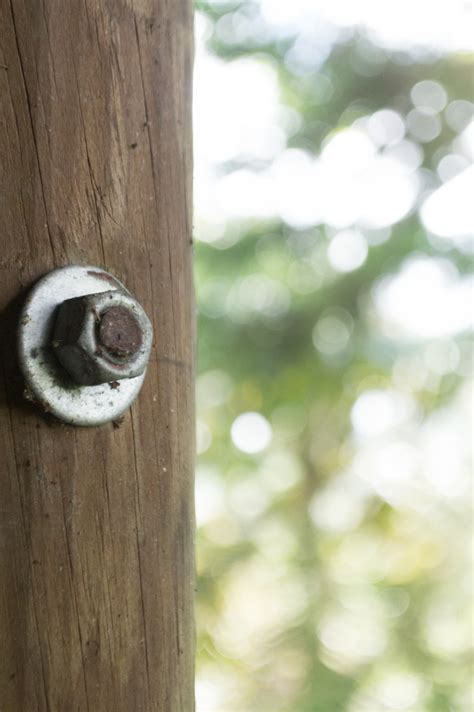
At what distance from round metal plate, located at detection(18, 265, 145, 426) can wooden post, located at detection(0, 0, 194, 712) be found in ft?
0.03

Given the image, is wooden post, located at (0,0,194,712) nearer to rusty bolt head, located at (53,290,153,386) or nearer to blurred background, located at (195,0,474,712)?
rusty bolt head, located at (53,290,153,386)

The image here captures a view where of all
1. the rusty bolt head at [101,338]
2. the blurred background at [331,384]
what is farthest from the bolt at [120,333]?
the blurred background at [331,384]

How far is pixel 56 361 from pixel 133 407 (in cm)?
9

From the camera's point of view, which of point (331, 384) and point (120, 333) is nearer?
point (120, 333)

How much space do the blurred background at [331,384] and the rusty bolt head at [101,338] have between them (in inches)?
103

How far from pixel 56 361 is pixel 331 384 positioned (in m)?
2.68

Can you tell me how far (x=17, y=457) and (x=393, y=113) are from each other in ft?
9.45

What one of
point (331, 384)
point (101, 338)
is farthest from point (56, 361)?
point (331, 384)

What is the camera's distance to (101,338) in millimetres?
546

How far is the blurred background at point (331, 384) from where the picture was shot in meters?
3.07

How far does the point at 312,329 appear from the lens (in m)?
3.17

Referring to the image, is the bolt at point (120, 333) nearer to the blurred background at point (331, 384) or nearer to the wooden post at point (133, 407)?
the wooden post at point (133, 407)

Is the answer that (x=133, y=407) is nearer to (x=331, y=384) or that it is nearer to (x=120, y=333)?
(x=120, y=333)

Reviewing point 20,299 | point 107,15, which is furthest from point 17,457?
point 107,15
